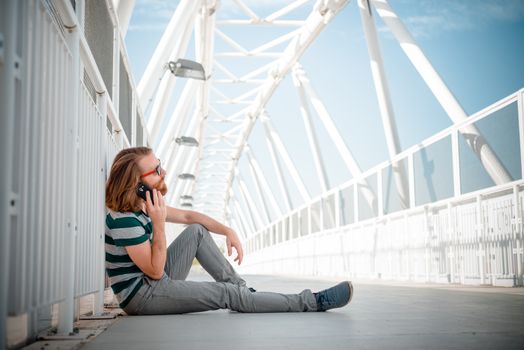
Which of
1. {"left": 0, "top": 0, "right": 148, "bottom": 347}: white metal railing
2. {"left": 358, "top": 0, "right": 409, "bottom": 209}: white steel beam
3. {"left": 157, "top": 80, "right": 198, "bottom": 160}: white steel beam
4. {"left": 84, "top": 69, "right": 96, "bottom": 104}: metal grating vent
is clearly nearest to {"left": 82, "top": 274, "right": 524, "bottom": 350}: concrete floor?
{"left": 0, "top": 0, "right": 148, "bottom": 347}: white metal railing

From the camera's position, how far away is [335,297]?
163 inches

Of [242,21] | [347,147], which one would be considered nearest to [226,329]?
[347,147]

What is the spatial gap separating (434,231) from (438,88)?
3.24 m

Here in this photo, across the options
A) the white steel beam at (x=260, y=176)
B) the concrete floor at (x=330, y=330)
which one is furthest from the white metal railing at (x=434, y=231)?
the white steel beam at (x=260, y=176)

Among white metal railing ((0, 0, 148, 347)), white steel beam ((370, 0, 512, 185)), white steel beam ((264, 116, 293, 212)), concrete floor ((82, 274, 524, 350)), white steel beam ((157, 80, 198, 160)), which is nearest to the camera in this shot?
white metal railing ((0, 0, 148, 347))

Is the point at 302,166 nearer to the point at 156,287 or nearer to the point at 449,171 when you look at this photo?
the point at 449,171

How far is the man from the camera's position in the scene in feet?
12.3

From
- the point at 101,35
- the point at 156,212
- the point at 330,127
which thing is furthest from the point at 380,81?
the point at 156,212

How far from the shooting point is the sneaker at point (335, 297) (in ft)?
13.5

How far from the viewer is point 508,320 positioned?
11.5 ft

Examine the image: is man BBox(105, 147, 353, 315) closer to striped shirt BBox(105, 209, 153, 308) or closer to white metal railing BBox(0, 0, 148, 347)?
striped shirt BBox(105, 209, 153, 308)

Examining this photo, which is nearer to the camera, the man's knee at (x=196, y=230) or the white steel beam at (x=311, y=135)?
the man's knee at (x=196, y=230)

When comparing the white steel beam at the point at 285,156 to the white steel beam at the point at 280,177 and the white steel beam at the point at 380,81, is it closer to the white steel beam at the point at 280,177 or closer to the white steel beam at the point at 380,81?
the white steel beam at the point at 280,177

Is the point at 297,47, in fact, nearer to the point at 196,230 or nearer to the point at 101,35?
the point at 101,35
